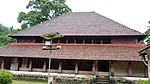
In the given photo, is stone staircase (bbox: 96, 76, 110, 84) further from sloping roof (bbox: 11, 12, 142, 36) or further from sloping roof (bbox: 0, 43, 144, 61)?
sloping roof (bbox: 11, 12, 142, 36)

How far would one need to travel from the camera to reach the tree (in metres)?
33.0

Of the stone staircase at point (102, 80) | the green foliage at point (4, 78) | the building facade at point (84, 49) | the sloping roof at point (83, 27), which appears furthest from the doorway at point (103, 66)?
the green foliage at point (4, 78)

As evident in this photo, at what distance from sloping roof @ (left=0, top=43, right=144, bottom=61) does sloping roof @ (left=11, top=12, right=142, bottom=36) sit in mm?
1280

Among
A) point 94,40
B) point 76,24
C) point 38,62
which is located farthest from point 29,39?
point 94,40

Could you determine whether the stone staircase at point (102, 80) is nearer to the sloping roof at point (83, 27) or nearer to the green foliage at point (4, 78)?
the sloping roof at point (83, 27)

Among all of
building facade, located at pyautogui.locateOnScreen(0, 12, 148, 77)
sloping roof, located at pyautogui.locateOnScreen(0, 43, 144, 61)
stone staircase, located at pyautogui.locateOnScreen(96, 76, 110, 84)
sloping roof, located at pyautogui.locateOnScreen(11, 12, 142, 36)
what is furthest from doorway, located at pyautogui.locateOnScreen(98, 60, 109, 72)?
sloping roof, located at pyautogui.locateOnScreen(11, 12, 142, 36)

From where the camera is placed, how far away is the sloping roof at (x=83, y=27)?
811 inches

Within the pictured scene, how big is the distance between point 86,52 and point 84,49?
71 centimetres

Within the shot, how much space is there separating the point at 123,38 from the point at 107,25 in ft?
9.08

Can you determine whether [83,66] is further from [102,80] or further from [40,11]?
[40,11]

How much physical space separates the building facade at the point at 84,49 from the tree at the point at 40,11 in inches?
342

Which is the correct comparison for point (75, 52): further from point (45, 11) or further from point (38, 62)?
point (45, 11)

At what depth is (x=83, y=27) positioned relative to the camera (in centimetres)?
2247

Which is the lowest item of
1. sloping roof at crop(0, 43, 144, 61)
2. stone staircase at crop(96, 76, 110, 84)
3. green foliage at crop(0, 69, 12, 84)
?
stone staircase at crop(96, 76, 110, 84)
